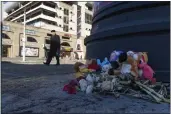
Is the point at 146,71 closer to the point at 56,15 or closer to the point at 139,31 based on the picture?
the point at 139,31

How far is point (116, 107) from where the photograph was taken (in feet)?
7.57

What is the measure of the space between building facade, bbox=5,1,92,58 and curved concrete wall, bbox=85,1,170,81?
1804 inches

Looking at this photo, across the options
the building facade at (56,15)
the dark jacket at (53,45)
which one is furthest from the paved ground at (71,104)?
the building facade at (56,15)

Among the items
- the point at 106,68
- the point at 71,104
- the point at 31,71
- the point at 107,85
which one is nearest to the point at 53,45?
the point at 31,71

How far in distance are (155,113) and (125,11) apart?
205 cm

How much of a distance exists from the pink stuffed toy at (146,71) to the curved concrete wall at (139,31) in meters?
0.12

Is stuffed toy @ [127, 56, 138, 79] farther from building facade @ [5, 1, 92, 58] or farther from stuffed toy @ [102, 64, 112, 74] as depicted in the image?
building facade @ [5, 1, 92, 58]

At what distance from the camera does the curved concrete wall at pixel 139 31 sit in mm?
3238

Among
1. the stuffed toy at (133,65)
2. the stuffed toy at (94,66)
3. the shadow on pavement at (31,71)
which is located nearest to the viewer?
the stuffed toy at (133,65)

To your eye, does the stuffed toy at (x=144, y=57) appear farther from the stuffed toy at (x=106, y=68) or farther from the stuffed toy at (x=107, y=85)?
the stuffed toy at (x=107, y=85)

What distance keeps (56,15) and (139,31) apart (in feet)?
180

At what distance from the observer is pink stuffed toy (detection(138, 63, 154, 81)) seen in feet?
10.5

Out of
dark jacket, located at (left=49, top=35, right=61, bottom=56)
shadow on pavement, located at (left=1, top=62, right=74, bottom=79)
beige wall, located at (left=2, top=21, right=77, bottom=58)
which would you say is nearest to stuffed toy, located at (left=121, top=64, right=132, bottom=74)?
shadow on pavement, located at (left=1, top=62, right=74, bottom=79)

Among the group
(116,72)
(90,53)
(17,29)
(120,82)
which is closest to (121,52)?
(116,72)
